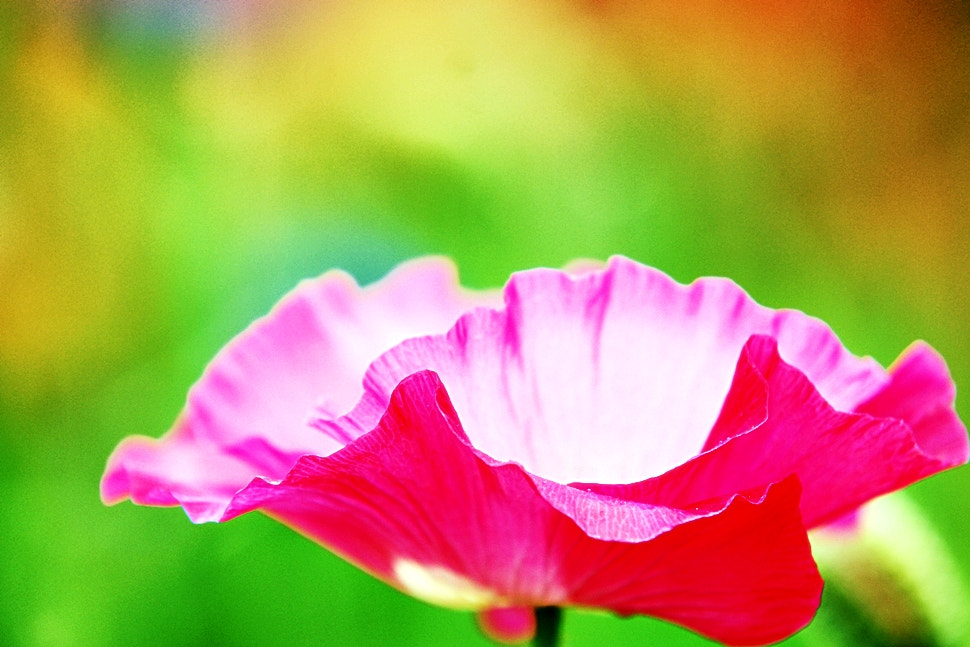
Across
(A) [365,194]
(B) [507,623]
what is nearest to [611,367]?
(B) [507,623]

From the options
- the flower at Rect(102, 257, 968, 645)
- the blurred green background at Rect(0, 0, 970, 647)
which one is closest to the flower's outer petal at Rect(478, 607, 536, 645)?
the flower at Rect(102, 257, 968, 645)

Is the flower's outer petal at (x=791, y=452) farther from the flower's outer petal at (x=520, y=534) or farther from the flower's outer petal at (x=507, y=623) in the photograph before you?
the flower's outer petal at (x=507, y=623)

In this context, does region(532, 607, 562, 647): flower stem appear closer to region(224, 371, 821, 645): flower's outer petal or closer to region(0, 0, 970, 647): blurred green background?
region(224, 371, 821, 645): flower's outer petal

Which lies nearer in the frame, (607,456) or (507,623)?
(607,456)

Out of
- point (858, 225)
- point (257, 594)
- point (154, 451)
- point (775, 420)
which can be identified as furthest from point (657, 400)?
Answer: point (858, 225)

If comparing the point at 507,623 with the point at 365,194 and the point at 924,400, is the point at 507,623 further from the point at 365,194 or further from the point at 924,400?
the point at 365,194

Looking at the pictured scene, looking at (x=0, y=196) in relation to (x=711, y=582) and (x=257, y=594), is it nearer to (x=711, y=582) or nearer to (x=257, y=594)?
(x=257, y=594)

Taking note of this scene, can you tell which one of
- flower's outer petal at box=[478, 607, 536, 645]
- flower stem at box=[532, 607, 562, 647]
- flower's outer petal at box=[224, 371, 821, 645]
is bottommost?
flower's outer petal at box=[478, 607, 536, 645]
